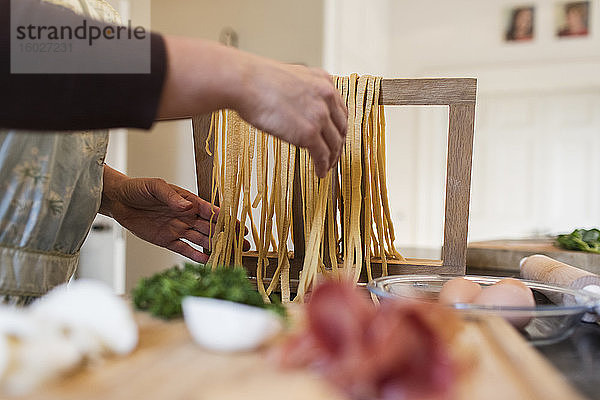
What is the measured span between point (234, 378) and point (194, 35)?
2832mm

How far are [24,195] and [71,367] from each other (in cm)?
33

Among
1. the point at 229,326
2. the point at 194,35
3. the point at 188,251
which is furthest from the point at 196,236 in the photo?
the point at 194,35

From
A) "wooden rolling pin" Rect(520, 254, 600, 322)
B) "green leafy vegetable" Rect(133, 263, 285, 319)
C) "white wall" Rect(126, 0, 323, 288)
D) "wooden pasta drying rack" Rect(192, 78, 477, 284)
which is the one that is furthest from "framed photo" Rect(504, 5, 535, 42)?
"green leafy vegetable" Rect(133, 263, 285, 319)

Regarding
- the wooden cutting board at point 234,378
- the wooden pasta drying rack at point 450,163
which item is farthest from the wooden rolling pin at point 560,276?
the wooden cutting board at point 234,378

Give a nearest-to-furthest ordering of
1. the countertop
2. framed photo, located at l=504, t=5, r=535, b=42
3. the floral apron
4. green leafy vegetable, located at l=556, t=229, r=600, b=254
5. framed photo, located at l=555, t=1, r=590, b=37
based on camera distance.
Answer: the countertop, the floral apron, green leafy vegetable, located at l=556, t=229, r=600, b=254, framed photo, located at l=555, t=1, r=590, b=37, framed photo, located at l=504, t=5, r=535, b=42

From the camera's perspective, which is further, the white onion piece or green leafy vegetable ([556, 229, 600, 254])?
green leafy vegetable ([556, 229, 600, 254])

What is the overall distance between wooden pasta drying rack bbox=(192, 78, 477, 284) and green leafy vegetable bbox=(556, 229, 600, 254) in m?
0.75

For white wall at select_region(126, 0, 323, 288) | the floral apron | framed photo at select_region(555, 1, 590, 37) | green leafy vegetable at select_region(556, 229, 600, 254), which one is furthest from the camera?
framed photo at select_region(555, 1, 590, 37)

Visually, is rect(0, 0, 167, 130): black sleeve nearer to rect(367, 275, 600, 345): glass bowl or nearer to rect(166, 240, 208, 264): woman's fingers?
rect(367, 275, 600, 345): glass bowl

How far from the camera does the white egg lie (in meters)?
0.42

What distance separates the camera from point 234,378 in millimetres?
381

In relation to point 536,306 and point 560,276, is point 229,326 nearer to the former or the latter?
point 536,306

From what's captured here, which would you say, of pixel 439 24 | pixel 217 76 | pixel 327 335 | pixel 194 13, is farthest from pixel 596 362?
pixel 439 24

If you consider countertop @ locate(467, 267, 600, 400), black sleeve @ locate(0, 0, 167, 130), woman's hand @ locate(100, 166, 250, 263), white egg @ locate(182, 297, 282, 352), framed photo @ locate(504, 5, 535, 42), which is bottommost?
countertop @ locate(467, 267, 600, 400)
